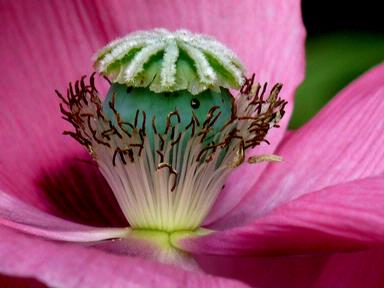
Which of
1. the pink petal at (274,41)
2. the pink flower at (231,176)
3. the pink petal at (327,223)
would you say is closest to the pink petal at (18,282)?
the pink flower at (231,176)

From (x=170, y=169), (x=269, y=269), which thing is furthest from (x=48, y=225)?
(x=269, y=269)

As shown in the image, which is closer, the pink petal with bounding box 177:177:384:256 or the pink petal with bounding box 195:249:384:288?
the pink petal with bounding box 177:177:384:256

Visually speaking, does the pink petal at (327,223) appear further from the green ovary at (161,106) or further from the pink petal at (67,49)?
the pink petal at (67,49)

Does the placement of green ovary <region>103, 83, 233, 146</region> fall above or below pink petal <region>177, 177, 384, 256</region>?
above

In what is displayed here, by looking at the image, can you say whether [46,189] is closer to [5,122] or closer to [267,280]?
[5,122]

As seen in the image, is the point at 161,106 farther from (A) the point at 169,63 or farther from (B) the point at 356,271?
(B) the point at 356,271

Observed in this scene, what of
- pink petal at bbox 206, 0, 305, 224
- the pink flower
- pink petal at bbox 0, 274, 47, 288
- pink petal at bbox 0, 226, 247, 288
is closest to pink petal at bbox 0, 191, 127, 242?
the pink flower

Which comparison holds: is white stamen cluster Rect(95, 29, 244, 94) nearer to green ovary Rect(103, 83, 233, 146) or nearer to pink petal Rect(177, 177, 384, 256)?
green ovary Rect(103, 83, 233, 146)
